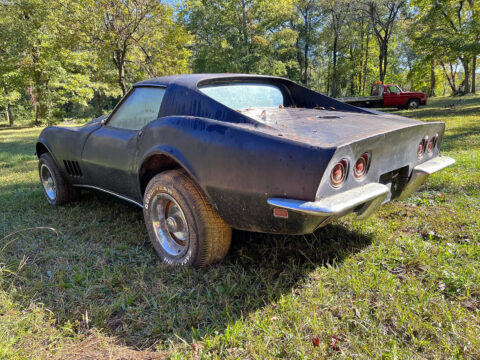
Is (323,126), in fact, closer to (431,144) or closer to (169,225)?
(431,144)

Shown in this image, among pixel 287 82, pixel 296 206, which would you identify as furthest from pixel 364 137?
pixel 287 82

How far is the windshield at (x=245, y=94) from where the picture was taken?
2600 millimetres

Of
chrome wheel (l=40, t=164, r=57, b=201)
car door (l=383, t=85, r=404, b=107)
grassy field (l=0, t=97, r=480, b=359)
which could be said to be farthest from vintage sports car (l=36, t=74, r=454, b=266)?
car door (l=383, t=85, r=404, b=107)

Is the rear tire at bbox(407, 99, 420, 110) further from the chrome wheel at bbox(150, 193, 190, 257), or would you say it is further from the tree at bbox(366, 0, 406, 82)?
the chrome wheel at bbox(150, 193, 190, 257)

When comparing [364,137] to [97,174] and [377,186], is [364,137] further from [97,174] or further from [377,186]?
[97,174]

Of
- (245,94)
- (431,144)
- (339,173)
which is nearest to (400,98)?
(431,144)

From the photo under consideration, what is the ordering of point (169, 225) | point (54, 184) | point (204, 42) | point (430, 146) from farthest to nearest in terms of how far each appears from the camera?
point (204, 42)
point (54, 184)
point (430, 146)
point (169, 225)

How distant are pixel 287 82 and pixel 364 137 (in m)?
1.58

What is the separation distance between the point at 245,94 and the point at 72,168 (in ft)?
6.58

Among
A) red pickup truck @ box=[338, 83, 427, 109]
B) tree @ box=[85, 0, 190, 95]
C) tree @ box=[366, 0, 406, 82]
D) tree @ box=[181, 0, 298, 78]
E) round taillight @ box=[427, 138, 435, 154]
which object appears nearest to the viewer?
round taillight @ box=[427, 138, 435, 154]

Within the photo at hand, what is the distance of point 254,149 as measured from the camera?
1.80m

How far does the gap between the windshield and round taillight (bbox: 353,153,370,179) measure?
109 centimetres

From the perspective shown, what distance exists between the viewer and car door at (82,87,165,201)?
2.66 meters

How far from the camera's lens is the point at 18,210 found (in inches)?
151
